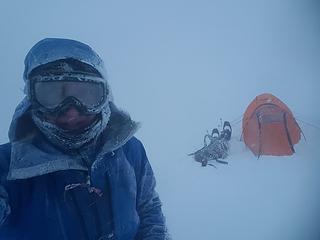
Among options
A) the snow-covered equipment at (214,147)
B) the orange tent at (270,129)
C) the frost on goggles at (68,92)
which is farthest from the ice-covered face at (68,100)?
the orange tent at (270,129)

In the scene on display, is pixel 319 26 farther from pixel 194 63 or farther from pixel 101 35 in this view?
pixel 101 35

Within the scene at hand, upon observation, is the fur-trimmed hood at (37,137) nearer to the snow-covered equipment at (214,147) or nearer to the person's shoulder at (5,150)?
the person's shoulder at (5,150)

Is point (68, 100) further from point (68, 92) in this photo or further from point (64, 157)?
point (64, 157)

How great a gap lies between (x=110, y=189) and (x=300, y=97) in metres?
0.96

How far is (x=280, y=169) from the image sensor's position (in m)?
1.40

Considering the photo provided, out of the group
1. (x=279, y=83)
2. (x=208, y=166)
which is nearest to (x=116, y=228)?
(x=208, y=166)

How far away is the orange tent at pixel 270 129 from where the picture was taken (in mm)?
1386

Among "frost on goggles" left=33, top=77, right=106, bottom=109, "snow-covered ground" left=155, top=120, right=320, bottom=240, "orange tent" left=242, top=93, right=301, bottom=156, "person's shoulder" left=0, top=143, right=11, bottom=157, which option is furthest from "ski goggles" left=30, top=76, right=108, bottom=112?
"orange tent" left=242, top=93, right=301, bottom=156

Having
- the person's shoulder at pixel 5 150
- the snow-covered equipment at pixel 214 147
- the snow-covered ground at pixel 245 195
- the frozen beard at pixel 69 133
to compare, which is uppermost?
the frozen beard at pixel 69 133

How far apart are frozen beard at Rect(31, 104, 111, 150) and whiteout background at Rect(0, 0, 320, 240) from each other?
0.29 meters

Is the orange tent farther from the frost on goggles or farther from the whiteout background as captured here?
the frost on goggles

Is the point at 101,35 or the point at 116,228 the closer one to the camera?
the point at 116,228

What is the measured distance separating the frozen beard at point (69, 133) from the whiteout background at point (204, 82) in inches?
11.3

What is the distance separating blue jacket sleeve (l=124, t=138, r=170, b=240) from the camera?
35.1 inches
